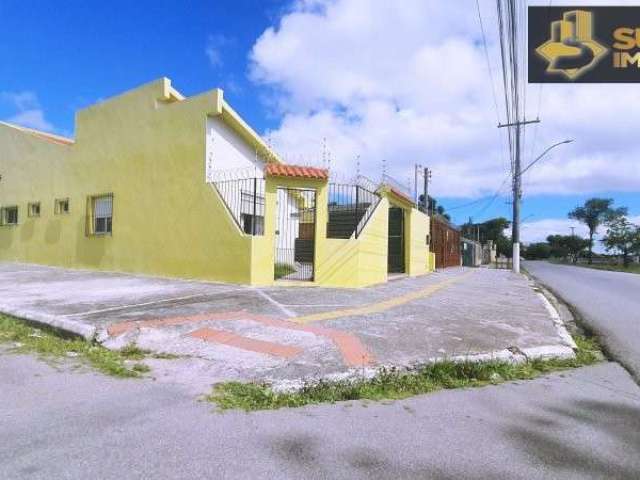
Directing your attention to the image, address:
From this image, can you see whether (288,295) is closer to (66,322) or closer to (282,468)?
(66,322)

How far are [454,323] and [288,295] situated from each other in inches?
151

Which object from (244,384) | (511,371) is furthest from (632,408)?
(244,384)

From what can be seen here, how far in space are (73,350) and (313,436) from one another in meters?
3.80

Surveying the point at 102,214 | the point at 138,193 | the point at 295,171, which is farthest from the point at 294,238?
the point at 102,214

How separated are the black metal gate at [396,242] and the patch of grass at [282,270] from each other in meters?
7.15

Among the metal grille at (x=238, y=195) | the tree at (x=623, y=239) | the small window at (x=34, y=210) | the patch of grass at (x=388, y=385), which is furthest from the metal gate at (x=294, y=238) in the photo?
the tree at (x=623, y=239)

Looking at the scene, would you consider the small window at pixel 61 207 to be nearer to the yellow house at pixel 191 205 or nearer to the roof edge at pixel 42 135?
the yellow house at pixel 191 205

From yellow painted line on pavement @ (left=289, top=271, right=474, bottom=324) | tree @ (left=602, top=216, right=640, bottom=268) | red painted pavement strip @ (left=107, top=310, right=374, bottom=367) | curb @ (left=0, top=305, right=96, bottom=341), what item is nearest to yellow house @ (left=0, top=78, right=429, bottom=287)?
yellow painted line on pavement @ (left=289, top=271, right=474, bottom=324)

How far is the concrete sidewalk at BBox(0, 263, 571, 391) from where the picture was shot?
480cm

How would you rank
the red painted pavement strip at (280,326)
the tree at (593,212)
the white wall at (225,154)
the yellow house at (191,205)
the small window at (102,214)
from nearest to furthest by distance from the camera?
the red painted pavement strip at (280,326)
the yellow house at (191,205)
the white wall at (225,154)
the small window at (102,214)
the tree at (593,212)

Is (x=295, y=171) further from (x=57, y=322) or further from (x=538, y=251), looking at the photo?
(x=538, y=251)

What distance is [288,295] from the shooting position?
9508mm

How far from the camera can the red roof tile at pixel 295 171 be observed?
1102 centimetres

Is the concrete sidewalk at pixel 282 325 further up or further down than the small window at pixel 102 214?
further down
